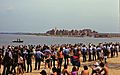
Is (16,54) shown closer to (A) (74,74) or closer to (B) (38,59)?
(B) (38,59)

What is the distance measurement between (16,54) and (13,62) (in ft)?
1.66

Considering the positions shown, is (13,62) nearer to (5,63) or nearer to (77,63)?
(5,63)

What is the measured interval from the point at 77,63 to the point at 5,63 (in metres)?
4.15

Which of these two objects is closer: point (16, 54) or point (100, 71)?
point (100, 71)

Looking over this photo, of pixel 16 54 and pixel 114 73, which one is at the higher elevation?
pixel 16 54

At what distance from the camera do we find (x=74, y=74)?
44.2 ft

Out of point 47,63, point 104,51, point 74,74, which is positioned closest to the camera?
point 74,74

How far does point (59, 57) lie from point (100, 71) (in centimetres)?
667

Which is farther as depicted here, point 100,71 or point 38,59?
point 38,59

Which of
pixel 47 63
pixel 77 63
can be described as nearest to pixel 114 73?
pixel 77 63

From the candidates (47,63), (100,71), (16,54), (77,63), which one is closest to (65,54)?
(47,63)

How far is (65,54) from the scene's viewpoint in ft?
74.9

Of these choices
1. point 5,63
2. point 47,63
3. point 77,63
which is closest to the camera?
point 5,63

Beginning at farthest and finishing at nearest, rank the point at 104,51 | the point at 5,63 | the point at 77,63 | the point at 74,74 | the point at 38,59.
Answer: the point at 104,51 < the point at 38,59 < the point at 77,63 < the point at 5,63 < the point at 74,74
